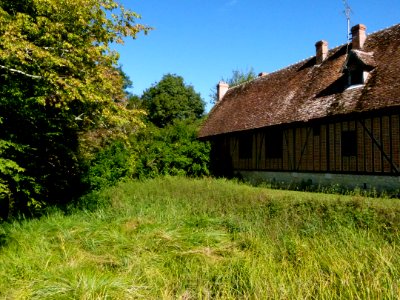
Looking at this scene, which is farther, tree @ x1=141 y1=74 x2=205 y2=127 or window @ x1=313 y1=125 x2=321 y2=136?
tree @ x1=141 y1=74 x2=205 y2=127

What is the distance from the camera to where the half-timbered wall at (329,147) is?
1232cm

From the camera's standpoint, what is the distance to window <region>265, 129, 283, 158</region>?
55.6ft

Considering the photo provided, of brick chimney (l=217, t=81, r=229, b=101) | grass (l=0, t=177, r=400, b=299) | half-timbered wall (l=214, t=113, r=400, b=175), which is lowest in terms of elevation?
grass (l=0, t=177, r=400, b=299)

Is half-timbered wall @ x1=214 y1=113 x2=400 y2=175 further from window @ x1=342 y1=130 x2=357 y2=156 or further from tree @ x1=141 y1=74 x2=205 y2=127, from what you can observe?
tree @ x1=141 y1=74 x2=205 y2=127

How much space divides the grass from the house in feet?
18.5

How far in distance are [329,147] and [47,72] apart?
445 inches

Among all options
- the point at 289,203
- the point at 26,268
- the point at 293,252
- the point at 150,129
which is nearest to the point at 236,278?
the point at 293,252

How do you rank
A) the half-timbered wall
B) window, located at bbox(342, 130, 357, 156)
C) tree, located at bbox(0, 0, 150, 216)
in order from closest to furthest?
tree, located at bbox(0, 0, 150, 216) < the half-timbered wall < window, located at bbox(342, 130, 357, 156)

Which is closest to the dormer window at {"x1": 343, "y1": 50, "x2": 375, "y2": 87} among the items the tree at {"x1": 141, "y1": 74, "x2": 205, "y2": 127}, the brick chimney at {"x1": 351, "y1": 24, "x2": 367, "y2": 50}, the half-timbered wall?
the brick chimney at {"x1": 351, "y1": 24, "x2": 367, "y2": 50}

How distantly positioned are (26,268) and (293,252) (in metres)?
4.04

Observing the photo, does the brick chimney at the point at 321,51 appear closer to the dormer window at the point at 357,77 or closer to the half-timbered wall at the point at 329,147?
the dormer window at the point at 357,77

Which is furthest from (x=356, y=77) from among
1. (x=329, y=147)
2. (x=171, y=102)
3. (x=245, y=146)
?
(x=171, y=102)

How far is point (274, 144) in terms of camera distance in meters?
17.4

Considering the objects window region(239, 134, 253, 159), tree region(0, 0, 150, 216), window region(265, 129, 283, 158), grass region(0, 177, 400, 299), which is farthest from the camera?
window region(239, 134, 253, 159)
